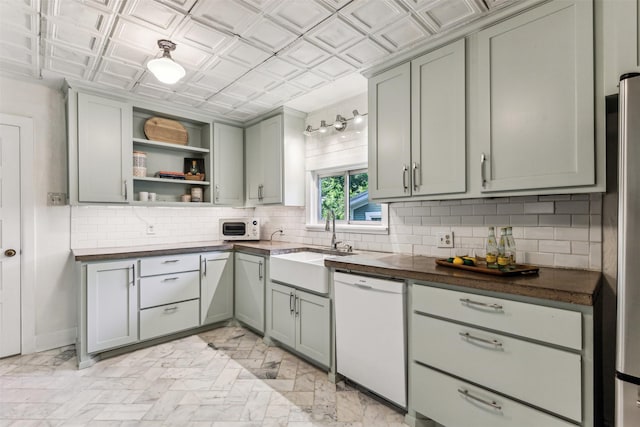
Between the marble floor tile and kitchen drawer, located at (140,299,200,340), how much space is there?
0.18 meters

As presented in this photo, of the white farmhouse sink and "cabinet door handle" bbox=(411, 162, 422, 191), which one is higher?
"cabinet door handle" bbox=(411, 162, 422, 191)

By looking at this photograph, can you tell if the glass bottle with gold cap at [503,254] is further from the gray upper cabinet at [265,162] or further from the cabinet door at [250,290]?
the gray upper cabinet at [265,162]

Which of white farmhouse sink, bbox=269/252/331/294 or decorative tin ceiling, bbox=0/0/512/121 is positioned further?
white farmhouse sink, bbox=269/252/331/294

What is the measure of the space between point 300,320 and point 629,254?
210 centimetres

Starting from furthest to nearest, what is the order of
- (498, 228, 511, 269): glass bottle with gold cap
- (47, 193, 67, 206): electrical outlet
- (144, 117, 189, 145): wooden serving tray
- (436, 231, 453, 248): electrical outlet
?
1. (144, 117, 189, 145): wooden serving tray
2. (47, 193, 67, 206): electrical outlet
3. (436, 231, 453, 248): electrical outlet
4. (498, 228, 511, 269): glass bottle with gold cap

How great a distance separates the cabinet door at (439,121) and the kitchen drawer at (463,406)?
1115mm

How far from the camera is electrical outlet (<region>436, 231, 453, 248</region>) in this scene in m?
2.34

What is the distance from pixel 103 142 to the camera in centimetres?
296

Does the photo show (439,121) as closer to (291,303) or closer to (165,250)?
(291,303)

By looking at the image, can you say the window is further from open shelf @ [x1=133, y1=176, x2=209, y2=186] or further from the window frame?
open shelf @ [x1=133, y1=176, x2=209, y2=186]

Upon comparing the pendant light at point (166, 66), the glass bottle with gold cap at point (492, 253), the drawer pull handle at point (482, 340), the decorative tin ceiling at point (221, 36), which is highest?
the decorative tin ceiling at point (221, 36)

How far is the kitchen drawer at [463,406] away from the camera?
1.41 m

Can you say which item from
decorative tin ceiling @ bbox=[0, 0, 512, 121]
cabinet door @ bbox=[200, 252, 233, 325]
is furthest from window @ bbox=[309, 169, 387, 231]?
cabinet door @ bbox=[200, 252, 233, 325]

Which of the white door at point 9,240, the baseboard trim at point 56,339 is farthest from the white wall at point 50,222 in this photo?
the white door at point 9,240
